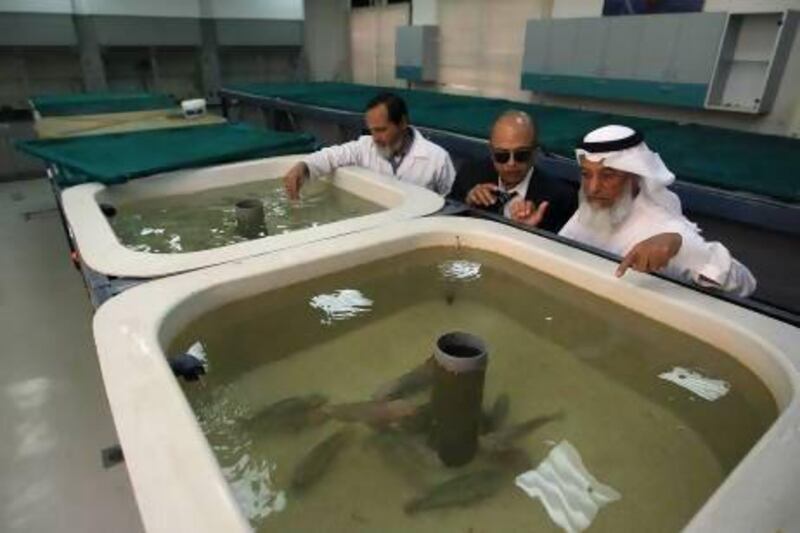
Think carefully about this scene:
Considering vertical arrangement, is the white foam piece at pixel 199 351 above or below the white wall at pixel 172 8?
below

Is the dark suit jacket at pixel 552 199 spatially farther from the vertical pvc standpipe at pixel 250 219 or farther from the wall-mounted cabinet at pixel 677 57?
the wall-mounted cabinet at pixel 677 57

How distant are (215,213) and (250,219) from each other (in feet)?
1.39

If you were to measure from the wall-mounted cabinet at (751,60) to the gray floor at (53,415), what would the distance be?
369 cm

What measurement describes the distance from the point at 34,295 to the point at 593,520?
3.34 meters

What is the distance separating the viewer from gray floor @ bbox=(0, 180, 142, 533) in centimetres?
157

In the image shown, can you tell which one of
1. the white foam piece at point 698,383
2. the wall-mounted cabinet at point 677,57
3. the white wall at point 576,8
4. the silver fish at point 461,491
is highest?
the white wall at point 576,8

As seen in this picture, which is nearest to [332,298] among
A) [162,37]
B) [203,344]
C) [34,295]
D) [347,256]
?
[347,256]

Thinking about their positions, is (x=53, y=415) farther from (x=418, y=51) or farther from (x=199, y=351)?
(x=418, y=51)

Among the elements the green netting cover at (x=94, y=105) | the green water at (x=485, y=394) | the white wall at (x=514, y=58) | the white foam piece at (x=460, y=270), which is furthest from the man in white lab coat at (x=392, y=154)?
the green netting cover at (x=94, y=105)

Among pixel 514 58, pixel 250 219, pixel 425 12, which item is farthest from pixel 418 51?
pixel 250 219

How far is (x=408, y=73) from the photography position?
18.3 feet

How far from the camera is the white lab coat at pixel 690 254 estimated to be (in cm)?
122

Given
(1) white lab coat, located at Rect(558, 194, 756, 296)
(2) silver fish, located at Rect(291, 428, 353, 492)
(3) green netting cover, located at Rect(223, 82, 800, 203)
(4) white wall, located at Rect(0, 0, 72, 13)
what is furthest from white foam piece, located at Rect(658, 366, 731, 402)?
(4) white wall, located at Rect(0, 0, 72, 13)

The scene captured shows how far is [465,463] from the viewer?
3.14 ft
